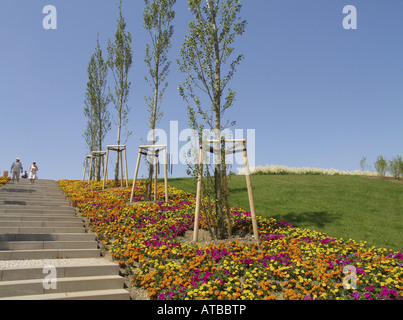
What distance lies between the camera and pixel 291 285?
643cm

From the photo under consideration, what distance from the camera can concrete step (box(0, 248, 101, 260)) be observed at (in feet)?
26.9

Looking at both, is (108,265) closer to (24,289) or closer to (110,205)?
(24,289)

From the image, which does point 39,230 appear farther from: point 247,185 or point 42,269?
point 247,185

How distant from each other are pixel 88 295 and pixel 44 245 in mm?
3469

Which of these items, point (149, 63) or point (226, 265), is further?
point (149, 63)

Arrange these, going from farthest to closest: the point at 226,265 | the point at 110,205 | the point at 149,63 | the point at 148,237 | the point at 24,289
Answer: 1. the point at 149,63
2. the point at 110,205
3. the point at 148,237
4. the point at 226,265
5. the point at 24,289

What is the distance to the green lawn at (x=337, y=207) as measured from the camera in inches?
409

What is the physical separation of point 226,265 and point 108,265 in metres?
2.92

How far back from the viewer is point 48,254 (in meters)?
8.49

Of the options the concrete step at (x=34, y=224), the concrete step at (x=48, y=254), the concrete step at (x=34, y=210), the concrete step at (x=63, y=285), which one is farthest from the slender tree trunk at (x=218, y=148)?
the concrete step at (x=34, y=210)
